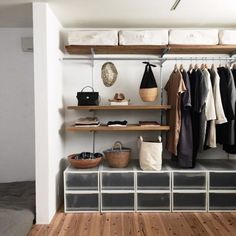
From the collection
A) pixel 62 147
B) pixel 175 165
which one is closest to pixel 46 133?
pixel 62 147

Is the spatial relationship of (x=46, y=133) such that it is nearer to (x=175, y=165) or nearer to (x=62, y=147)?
(x=62, y=147)

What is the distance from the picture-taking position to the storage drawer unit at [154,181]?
9.71 ft

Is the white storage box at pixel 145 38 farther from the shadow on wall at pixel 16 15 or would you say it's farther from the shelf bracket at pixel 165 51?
the shadow on wall at pixel 16 15

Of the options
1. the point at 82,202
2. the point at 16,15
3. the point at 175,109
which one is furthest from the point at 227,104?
the point at 16,15

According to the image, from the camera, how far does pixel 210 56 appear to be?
3418 millimetres

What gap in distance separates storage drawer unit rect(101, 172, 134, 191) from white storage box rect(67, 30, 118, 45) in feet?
5.18

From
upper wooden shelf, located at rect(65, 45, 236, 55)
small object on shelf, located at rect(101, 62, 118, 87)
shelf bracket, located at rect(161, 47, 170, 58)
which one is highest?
upper wooden shelf, located at rect(65, 45, 236, 55)

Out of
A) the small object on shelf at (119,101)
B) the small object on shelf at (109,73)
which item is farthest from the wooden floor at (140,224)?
the small object on shelf at (109,73)

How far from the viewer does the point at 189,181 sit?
2.97 meters

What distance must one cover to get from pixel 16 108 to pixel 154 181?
2.09 meters

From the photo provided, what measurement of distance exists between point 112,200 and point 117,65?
A: 5.73ft

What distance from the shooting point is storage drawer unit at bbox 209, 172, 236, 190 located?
9.70ft

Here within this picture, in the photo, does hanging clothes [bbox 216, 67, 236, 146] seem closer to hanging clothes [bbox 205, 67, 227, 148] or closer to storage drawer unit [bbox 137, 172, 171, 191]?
hanging clothes [bbox 205, 67, 227, 148]

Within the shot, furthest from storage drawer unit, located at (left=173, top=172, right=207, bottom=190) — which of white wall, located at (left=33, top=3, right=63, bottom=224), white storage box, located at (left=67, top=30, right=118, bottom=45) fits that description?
white storage box, located at (left=67, top=30, right=118, bottom=45)
